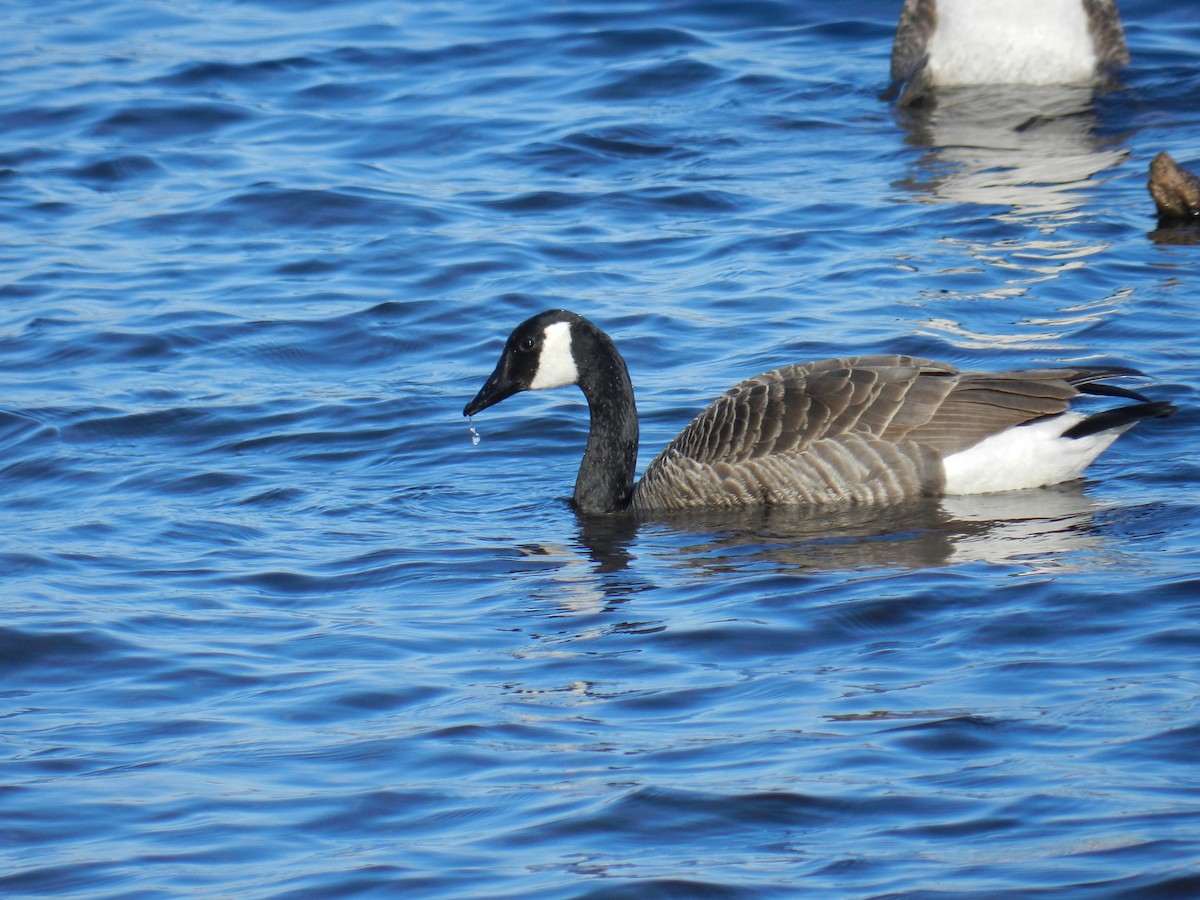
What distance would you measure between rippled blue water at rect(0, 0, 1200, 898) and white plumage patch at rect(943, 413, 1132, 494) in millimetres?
111

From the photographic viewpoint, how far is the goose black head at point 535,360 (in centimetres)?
916

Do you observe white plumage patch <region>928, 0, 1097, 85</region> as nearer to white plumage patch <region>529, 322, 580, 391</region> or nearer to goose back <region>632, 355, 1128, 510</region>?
goose back <region>632, 355, 1128, 510</region>

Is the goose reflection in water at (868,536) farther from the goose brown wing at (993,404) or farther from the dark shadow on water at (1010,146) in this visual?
the dark shadow on water at (1010,146)

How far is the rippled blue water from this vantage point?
5.27m

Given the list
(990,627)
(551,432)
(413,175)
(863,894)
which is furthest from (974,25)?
(863,894)

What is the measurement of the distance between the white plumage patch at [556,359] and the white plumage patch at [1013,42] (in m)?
6.21

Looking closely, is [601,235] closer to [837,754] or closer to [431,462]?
[431,462]

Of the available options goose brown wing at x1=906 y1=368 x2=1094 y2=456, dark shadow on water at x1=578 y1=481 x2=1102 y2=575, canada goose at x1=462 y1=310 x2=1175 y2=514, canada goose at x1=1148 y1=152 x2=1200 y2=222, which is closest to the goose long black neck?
canada goose at x1=462 y1=310 x2=1175 y2=514

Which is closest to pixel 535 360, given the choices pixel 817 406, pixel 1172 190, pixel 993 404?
pixel 817 406

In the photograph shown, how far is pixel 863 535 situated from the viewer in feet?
26.8

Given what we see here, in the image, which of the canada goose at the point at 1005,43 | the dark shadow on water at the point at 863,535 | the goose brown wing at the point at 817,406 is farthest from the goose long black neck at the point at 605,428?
the canada goose at the point at 1005,43

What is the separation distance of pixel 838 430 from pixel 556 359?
153 centimetres

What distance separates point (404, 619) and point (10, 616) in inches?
64.3

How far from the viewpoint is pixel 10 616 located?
Result: 291 inches
